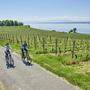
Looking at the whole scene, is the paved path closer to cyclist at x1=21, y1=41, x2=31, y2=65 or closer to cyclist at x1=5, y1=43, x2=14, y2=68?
cyclist at x1=5, y1=43, x2=14, y2=68

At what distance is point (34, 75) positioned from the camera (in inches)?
936

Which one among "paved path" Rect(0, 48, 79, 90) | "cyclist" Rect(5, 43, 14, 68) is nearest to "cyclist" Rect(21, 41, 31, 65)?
"cyclist" Rect(5, 43, 14, 68)

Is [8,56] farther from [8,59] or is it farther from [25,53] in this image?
[25,53]

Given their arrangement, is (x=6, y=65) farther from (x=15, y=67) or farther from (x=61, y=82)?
(x=61, y=82)

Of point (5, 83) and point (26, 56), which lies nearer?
point (5, 83)

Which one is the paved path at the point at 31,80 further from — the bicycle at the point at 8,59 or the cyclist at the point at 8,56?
the cyclist at the point at 8,56

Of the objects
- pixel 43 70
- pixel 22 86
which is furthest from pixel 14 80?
pixel 43 70

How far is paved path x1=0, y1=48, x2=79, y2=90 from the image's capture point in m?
19.6

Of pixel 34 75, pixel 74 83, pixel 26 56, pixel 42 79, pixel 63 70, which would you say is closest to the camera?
pixel 74 83

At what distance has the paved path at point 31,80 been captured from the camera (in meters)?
19.6

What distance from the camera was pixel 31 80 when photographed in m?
22.0

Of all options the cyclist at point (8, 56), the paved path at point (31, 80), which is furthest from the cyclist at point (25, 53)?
the paved path at point (31, 80)

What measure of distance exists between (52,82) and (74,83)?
4.88 feet

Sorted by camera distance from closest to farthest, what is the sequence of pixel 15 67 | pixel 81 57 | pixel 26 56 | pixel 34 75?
pixel 34 75, pixel 15 67, pixel 26 56, pixel 81 57
